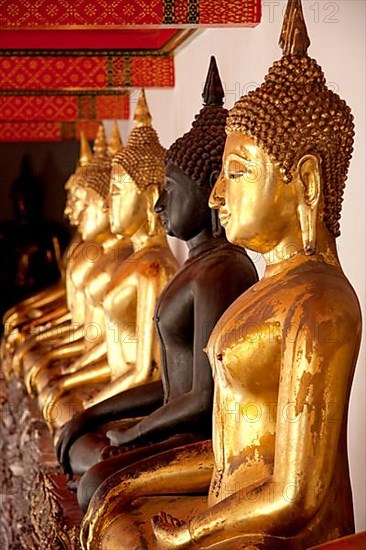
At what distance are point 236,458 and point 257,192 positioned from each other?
521mm

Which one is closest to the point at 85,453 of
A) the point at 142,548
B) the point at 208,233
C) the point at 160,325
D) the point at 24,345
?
the point at 160,325

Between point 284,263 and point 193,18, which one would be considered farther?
point 193,18

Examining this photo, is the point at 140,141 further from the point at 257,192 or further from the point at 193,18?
the point at 257,192

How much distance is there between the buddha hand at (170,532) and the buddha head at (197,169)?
3.12 ft

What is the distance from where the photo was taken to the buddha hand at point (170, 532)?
8.00 feet

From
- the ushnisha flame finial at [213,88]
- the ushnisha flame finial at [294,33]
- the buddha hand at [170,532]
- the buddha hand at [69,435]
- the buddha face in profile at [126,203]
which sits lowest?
the buddha hand at [69,435]

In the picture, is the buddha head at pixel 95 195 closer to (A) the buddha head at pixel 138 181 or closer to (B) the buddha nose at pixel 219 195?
(A) the buddha head at pixel 138 181

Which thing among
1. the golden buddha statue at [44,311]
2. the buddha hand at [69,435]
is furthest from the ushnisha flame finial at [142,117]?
the golden buddha statue at [44,311]

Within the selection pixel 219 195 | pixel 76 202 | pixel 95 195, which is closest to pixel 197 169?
pixel 219 195

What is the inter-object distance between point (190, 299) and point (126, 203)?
109 centimetres

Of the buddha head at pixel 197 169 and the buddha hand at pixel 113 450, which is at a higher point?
the buddha head at pixel 197 169

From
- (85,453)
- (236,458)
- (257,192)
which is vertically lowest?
(85,453)

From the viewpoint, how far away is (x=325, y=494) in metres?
2.31

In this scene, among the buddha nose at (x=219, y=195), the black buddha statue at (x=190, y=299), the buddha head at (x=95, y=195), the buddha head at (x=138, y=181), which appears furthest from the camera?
the buddha head at (x=95, y=195)
